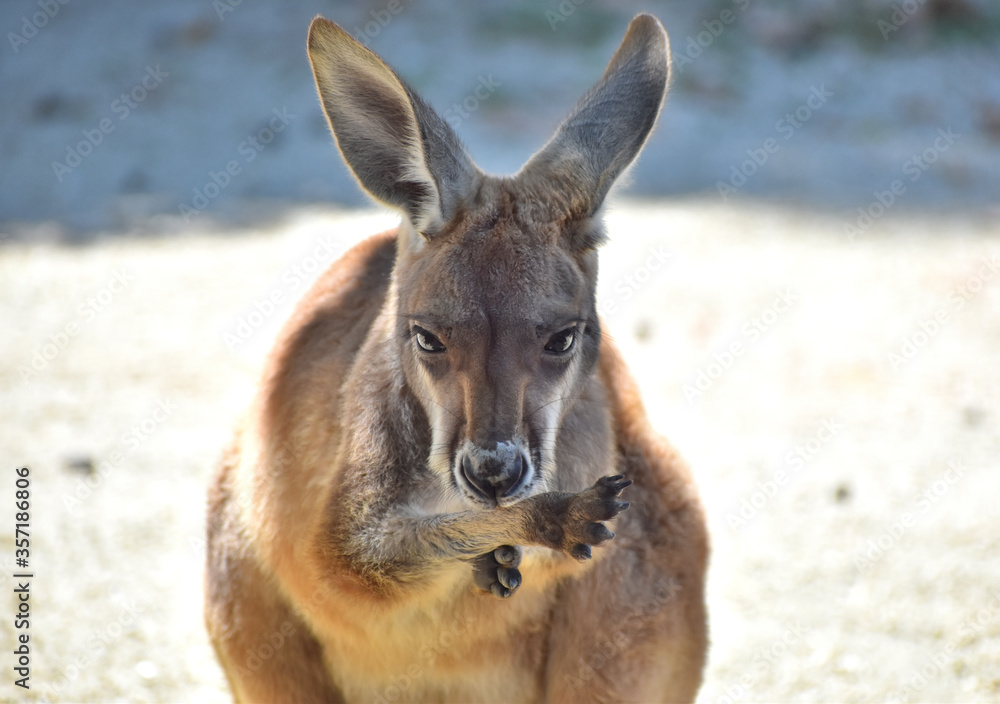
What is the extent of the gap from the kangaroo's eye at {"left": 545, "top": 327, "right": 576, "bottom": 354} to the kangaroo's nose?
33 centimetres

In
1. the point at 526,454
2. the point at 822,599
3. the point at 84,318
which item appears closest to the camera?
the point at 526,454

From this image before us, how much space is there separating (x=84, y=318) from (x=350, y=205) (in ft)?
7.75

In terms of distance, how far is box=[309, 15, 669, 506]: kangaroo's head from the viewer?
261 centimetres

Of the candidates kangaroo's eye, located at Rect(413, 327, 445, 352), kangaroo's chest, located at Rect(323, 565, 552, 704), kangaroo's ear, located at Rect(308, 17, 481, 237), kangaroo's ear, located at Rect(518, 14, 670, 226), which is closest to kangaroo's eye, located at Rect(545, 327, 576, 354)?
kangaroo's eye, located at Rect(413, 327, 445, 352)

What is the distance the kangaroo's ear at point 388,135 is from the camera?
2.82 metres

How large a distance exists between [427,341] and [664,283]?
14.7 feet


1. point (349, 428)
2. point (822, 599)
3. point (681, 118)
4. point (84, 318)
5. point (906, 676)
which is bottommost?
point (906, 676)

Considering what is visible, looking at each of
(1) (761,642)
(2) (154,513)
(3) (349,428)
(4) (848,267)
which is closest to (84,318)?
(2) (154,513)

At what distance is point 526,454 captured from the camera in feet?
8.46

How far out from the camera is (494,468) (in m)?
2.51

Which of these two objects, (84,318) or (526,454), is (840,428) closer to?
(526,454)

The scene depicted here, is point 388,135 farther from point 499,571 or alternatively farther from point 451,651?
point 451,651

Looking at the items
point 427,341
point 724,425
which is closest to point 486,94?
point 724,425

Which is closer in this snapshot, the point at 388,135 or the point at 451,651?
the point at 388,135
